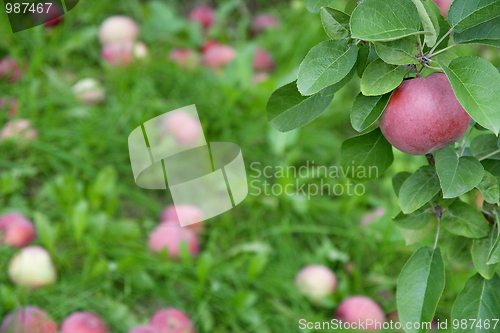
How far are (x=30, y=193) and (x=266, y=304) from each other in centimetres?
78

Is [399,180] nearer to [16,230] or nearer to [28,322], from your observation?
[28,322]

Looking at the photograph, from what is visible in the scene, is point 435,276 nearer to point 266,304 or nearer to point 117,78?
point 266,304

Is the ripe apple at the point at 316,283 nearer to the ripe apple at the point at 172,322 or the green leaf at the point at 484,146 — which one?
the ripe apple at the point at 172,322

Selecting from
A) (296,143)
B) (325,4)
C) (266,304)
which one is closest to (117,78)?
(296,143)

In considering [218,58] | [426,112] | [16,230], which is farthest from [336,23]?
[218,58]

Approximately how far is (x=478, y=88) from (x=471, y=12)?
0.29 ft

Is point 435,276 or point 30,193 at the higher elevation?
point 435,276

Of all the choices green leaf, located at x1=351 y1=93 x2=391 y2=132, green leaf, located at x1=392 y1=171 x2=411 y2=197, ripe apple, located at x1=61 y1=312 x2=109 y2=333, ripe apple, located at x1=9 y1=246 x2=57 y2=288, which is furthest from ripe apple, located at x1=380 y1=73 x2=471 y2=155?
ripe apple, located at x1=9 y1=246 x2=57 y2=288

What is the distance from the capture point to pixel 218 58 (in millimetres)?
1723

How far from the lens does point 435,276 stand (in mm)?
529

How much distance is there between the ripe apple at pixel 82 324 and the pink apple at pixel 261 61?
3.82 feet

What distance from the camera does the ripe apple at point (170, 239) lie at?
1.16 metres

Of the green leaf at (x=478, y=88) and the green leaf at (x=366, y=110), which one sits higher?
the green leaf at (x=478, y=88)

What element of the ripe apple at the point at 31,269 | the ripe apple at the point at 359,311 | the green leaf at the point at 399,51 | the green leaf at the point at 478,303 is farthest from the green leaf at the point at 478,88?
the ripe apple at the point at 31,269
